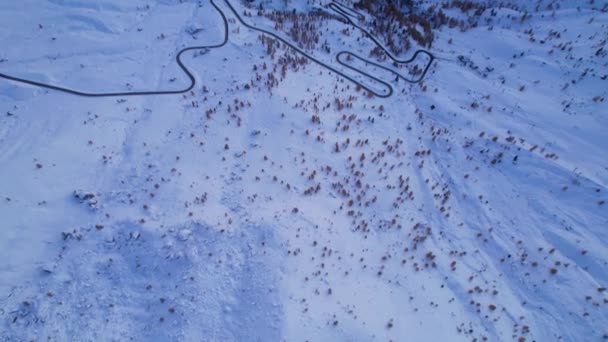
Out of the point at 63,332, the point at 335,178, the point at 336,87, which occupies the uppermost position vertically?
the point at 336,87

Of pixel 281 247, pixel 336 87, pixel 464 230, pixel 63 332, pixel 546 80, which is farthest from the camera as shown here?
pixel 546 80

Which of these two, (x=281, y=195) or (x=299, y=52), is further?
(x=299, y=52)

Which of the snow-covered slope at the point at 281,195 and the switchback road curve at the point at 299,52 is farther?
the switchback road curve at the point at 299,52

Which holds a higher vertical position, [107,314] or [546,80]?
[546,80]

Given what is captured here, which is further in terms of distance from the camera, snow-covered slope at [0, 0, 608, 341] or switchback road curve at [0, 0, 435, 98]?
switchback road curve at [0, 0, 435, 98]

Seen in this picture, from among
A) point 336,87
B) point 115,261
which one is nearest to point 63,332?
point 115,261

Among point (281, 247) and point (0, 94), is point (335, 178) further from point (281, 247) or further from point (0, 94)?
point (0, 94)

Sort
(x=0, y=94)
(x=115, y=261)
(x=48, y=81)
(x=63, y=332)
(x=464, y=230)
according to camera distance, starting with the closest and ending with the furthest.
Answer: (x=63, y=332), (x=115, y=261), (x=464, y=230), (x=0, y=94), (x=48, y=81)

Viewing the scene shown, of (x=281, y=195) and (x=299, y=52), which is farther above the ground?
(x=299, y=52)
